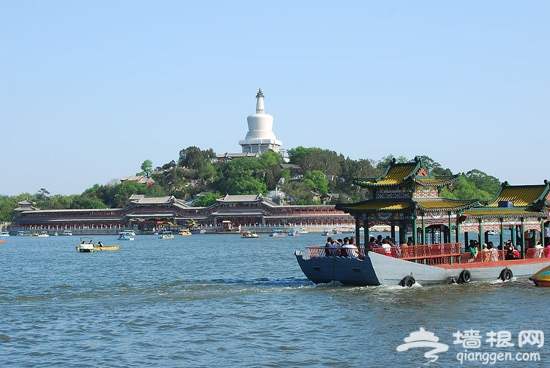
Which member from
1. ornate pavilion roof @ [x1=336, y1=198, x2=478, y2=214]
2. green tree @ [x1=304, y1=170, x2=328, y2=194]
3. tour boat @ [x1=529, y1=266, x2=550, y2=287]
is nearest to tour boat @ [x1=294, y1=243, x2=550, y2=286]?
ornate pavilion roof @ [x1=336, y1=198, x2=478, y2=214]

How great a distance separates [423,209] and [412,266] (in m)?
2.41

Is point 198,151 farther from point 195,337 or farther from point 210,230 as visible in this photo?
point 195,337

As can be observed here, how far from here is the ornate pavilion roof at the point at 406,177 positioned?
A: 1411 inches

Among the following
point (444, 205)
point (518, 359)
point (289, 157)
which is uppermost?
point (289, 157)

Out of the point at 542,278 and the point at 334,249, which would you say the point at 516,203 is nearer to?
the point at 542,278

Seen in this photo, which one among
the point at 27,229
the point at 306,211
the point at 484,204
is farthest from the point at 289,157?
the point at 484,204

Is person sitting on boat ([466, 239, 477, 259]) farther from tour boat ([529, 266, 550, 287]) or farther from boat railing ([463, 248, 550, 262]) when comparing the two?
tour boat ([529, 266, 550, 287])

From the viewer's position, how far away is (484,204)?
1618 inches

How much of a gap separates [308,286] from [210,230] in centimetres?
10842

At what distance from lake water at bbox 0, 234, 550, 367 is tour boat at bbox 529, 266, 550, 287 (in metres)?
0.63

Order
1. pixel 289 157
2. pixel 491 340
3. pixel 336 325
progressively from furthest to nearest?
pixel 289 157
pixel 336 325
pixel 491 340

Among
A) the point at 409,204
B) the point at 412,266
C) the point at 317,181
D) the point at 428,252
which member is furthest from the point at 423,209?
the point at 317,181

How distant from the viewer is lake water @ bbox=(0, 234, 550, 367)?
2253 centimetres

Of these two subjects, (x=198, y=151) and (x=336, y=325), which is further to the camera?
(x=198, y=151)
